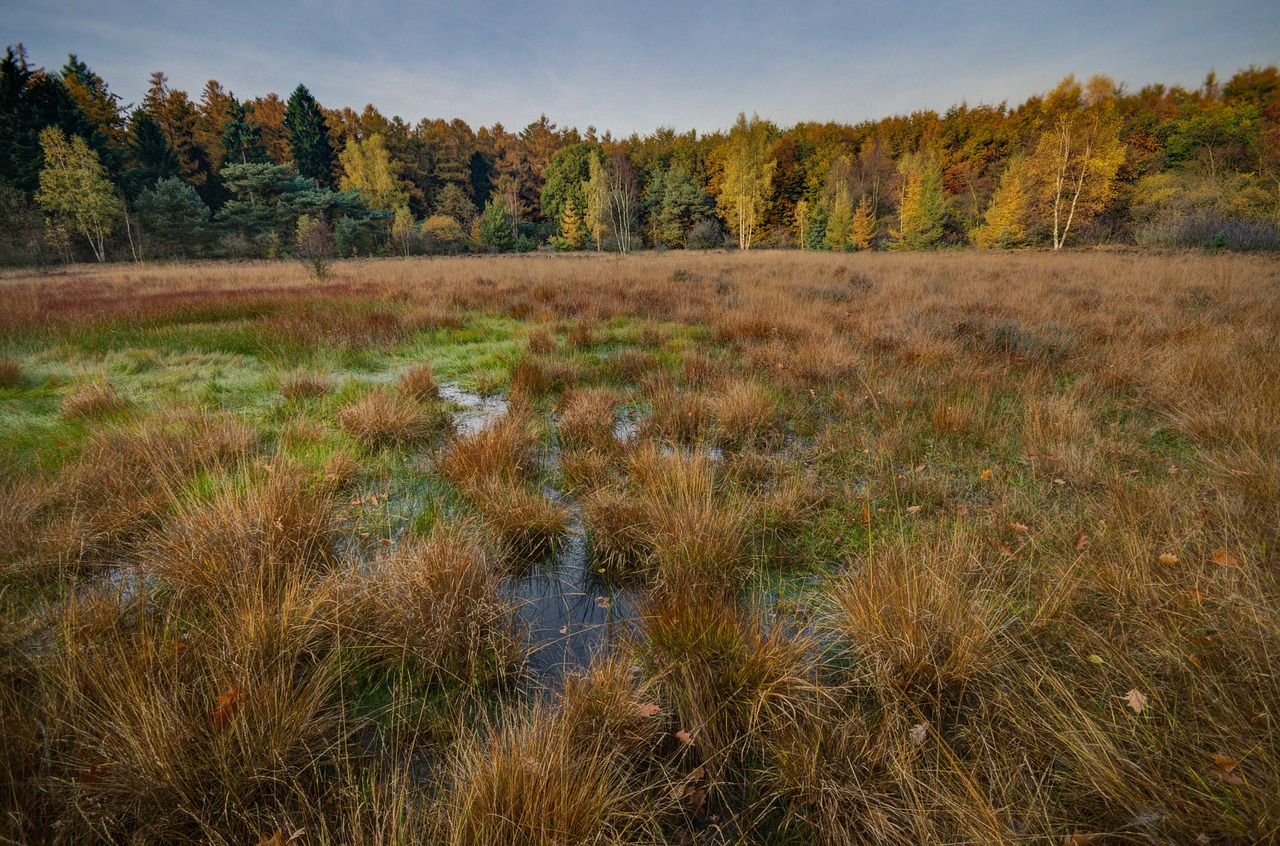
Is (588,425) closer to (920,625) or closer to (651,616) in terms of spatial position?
(651,616)

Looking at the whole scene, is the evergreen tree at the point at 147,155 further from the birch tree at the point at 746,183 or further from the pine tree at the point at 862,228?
the pine tree at the point at 862,228

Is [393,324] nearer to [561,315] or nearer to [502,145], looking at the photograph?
[561,315]

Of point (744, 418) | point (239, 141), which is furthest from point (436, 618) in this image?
point (239, 141)

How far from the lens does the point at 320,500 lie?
2.43m

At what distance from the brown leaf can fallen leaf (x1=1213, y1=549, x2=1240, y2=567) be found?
127 inches

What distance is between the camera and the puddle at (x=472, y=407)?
3.99m

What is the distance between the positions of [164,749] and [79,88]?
61.3 meters

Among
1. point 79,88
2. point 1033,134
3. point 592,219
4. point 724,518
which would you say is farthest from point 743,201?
point 79,88

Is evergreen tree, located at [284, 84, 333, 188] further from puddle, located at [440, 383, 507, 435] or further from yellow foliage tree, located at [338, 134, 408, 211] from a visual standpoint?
puddle, located at [440, 383, 507, 435]

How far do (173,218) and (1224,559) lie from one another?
45.0 m

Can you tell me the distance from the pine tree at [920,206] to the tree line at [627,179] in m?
0.16

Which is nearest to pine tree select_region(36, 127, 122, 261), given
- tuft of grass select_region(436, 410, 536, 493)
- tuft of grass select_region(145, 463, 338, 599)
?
tuft of grass select_region(436, 410, 536, 493)

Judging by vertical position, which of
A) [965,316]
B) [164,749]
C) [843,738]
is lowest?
[843,738]

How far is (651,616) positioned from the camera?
1.76m
